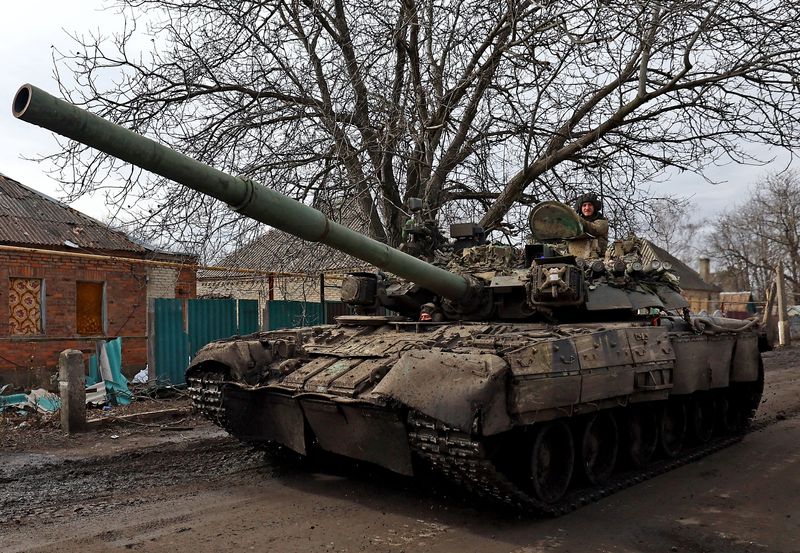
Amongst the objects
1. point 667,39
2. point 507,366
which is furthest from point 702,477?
point 667,39

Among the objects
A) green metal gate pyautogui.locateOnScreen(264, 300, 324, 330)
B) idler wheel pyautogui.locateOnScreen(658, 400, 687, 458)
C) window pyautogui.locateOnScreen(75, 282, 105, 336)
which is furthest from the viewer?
window pyautogui.locateOnScreen(75, 282, 105, 336)

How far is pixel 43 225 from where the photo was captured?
48.9 feet

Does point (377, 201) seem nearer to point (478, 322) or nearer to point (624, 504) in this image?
point (478, 322)

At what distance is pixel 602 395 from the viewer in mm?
5902

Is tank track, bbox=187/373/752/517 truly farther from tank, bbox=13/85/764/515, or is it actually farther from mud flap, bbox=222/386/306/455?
mud flap, bbox=222/386/306/455

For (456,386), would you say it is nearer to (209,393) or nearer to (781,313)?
(209,393)

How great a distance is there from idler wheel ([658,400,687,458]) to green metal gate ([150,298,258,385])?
A: 6.92m

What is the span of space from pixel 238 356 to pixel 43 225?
10258 millimetres

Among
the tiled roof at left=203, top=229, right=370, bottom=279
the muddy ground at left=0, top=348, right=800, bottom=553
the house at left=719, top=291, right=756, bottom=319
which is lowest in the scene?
the muddy ground at left=0, top=348, right=800, bottom=553

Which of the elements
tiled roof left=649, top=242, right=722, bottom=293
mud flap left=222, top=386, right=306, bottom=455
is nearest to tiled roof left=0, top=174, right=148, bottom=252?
mud flap left=222, top=386, right=306, bottom=455

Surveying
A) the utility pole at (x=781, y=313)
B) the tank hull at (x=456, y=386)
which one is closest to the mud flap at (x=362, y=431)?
the tank hull at (x=456, y=386)

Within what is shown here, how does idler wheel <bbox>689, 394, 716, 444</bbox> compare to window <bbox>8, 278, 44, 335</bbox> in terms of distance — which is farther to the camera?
window <bbox>8, 278, 44, 335</bbox>

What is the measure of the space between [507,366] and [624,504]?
1.99 meters

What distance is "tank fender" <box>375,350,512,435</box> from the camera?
487cm
